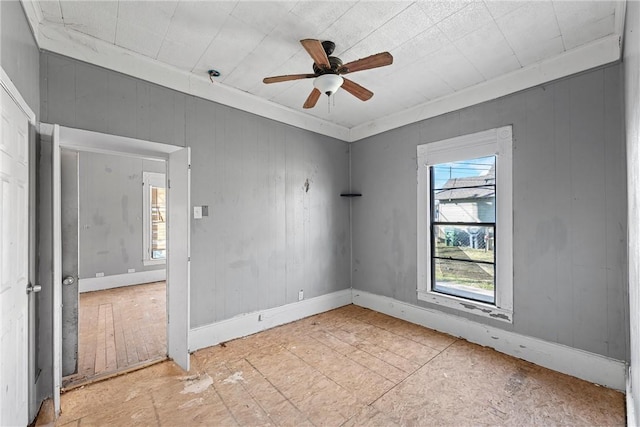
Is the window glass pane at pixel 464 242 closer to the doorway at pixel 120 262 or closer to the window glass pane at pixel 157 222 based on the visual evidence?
the doorway at pixel 120 262

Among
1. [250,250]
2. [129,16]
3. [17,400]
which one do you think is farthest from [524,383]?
[129,16]

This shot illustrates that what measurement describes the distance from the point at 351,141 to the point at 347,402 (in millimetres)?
3541

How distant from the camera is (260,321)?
11.5 feet

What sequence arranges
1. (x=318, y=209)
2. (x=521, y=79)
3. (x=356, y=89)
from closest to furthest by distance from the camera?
(x=356, y=89)
(x=521, y=79)
(x=318, y=209)

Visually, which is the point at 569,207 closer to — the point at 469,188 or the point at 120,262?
the point at 469,188

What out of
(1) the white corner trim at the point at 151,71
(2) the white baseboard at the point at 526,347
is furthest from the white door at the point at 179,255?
(2) the white baseboard at the point at 526,347

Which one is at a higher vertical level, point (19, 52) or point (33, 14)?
point (33, 14)

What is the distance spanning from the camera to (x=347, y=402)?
220 centimetres

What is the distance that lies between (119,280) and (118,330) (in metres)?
2.56

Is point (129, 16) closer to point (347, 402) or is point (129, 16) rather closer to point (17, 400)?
point (17, 400)

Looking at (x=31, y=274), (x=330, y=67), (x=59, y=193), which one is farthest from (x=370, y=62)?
(x=31, y=274)

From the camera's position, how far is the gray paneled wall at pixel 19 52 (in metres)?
1.52

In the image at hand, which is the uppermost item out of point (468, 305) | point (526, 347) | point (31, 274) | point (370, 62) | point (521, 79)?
point (521, 79)

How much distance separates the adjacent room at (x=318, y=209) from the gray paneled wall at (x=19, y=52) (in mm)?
22
